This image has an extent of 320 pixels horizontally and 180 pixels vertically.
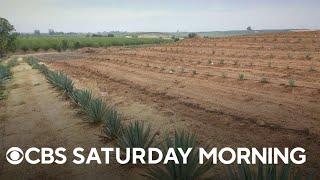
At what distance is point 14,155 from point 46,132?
1762 millimetres

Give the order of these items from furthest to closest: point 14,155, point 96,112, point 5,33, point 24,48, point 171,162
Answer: point 24,48, point 5,33, point 96,112, point 14,155, point 171,162

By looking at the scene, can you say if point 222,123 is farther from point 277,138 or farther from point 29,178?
point 29,178

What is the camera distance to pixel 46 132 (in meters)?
9.58

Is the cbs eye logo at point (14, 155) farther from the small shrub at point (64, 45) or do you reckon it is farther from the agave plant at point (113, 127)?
the small shrub at point (64, 45)

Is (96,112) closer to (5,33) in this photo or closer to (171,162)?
(171,162)

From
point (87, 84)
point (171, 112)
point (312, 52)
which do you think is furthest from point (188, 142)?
point (312, 52)

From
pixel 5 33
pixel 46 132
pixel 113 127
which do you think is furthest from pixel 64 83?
pixel 5 33

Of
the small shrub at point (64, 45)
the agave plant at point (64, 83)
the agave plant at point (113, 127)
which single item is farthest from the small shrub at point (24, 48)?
the agave plant at point (113, 127)

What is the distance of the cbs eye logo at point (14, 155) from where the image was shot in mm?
7491

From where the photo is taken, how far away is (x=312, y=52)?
22047mm

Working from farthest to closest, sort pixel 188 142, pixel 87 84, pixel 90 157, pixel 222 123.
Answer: pixel 87 84
pixel 222 123
pixel 90 157
pixel 188 142

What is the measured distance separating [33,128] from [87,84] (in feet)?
26.8

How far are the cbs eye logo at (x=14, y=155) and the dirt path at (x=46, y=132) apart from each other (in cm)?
15

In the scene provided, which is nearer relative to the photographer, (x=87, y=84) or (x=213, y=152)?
(x=213, y=152)
